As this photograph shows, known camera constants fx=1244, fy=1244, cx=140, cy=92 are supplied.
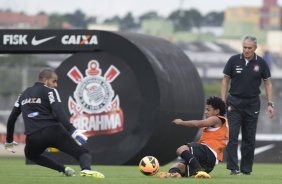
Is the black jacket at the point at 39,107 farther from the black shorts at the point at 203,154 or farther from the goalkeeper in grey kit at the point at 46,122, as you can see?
the black shorts at the point at 203,154

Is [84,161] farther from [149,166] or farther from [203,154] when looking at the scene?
[203,154]

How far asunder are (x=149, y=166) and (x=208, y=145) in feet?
2.88

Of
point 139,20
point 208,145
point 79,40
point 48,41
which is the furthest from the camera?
point 139,20

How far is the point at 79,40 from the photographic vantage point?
79.3ft

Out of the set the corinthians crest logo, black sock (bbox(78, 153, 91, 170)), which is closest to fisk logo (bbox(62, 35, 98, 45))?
the corinthians crest logo

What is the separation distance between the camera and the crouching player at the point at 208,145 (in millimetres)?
17031

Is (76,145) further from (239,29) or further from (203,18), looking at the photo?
(203,18)

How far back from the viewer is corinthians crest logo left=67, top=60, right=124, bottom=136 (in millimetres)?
23859

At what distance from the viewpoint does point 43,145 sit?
1703 cm

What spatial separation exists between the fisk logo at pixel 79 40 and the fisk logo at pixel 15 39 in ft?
2.75

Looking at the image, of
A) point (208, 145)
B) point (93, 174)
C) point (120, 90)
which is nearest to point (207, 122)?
point (208, 145)

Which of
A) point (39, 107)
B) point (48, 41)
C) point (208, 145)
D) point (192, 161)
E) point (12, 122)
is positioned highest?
point (48, 41)

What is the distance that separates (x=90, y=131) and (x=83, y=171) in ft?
24.2

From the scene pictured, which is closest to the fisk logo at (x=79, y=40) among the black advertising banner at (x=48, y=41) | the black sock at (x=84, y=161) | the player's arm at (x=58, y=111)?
the black advertising banner at (x=48, y=41)
